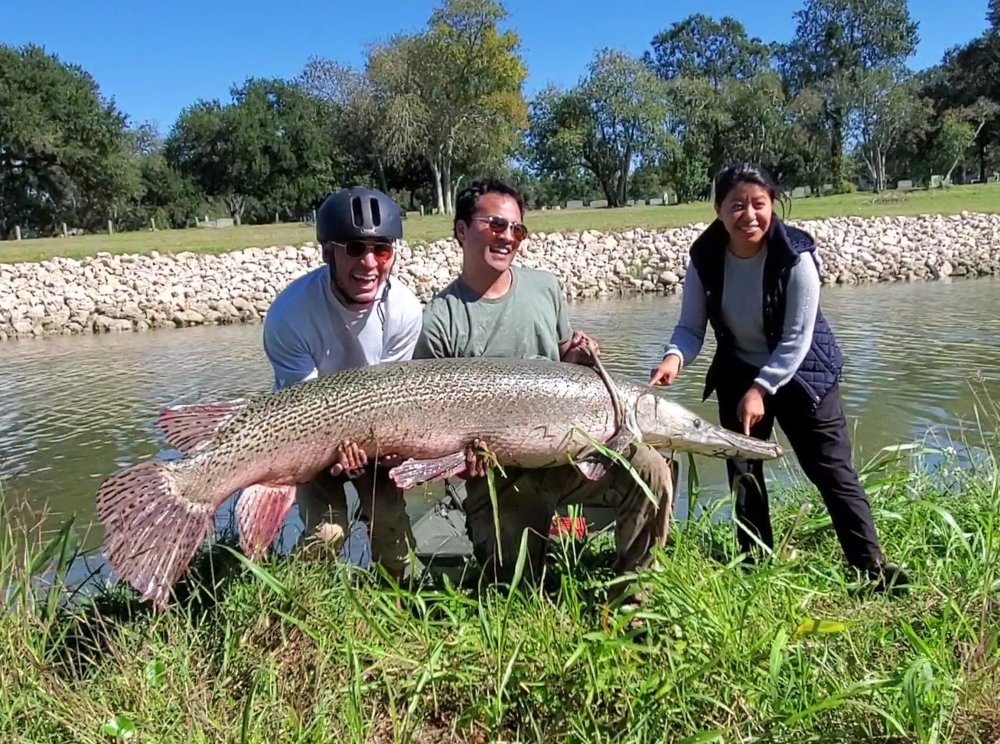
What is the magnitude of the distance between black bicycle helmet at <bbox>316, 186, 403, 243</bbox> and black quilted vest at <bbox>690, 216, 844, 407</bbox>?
1.38 meters

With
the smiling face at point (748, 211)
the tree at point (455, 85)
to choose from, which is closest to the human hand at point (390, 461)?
the smiling face at point (748, 211)

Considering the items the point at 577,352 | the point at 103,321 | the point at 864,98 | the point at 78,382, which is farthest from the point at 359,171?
the point at 577,352

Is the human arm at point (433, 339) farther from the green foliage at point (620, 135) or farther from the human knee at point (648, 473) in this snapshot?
the green foliage at point (620, 135)

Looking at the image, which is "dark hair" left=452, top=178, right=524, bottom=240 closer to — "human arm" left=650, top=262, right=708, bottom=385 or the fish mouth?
"human arm" left=650, top=262, right=708, bottom=385

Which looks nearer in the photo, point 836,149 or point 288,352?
point 288,352

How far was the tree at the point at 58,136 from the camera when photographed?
152 feet

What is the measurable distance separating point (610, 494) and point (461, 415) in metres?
0.69

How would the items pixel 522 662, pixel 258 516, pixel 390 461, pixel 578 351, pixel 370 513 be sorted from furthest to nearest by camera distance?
pixel 578 351 → pixel 370 513 → pixel 390 461 → pixel 258 516 → pixel 522 662

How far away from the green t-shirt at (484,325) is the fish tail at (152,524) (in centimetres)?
122

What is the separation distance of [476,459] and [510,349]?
2.01ft

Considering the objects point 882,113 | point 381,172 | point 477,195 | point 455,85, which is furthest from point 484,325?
point 882,113

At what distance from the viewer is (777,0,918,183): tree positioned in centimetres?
6322

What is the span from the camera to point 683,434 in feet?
12.5

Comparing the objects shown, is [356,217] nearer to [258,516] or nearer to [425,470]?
[425,470]
